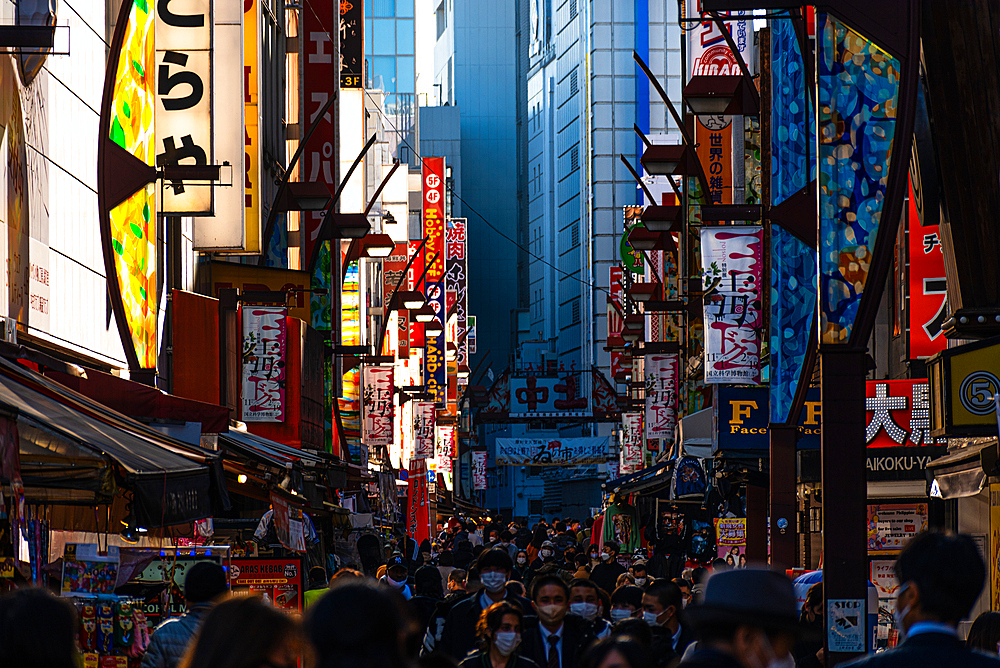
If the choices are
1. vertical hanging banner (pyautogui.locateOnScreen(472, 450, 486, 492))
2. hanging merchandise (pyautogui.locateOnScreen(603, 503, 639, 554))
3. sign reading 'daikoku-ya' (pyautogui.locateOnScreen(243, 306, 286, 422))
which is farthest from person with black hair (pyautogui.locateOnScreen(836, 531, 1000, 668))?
vertical hanging banner (pyautogui.locateOnScreen(472, 450, 486, 492))

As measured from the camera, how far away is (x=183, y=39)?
1617 centimetres

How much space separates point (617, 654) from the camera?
15.6 ft

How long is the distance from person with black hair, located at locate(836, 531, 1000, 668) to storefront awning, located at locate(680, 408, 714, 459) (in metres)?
19.0

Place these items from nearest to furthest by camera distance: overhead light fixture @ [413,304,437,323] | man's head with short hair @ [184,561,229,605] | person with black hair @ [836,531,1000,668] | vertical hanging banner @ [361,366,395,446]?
person with black hair @ [836,531,1000,668], man's head with short hair @ [184,561,229,605], overhead light fixture @ [413,304,437,323], vertical hanging banner @ [361,366,395,446]

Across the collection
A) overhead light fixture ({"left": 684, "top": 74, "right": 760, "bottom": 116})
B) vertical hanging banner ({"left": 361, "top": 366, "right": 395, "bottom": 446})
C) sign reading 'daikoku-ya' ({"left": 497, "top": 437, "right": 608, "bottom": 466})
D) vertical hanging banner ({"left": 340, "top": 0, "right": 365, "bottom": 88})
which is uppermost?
vertical hanging banner ({"left": 340, "top": 0, "right": 365, "bottom": 88})

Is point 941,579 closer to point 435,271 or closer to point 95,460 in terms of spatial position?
point 95,460

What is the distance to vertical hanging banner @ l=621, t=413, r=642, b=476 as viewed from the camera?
163 feet

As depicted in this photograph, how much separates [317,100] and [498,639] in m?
23.1

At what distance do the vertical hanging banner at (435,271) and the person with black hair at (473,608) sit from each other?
151 feet

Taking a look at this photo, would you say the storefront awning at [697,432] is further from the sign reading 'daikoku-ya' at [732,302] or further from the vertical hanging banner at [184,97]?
the vertical hanging banner at [184,97]

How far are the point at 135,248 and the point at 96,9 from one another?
250cm

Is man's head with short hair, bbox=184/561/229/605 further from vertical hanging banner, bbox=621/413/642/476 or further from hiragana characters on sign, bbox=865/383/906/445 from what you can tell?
vertical hanging banner, bbox=621/413/642/476

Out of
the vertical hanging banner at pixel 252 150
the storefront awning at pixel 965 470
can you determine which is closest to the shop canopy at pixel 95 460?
the storefront awning at pixel 965 470

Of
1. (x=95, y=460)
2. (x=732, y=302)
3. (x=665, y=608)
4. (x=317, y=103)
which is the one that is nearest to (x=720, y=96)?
(x=732, y=302)
